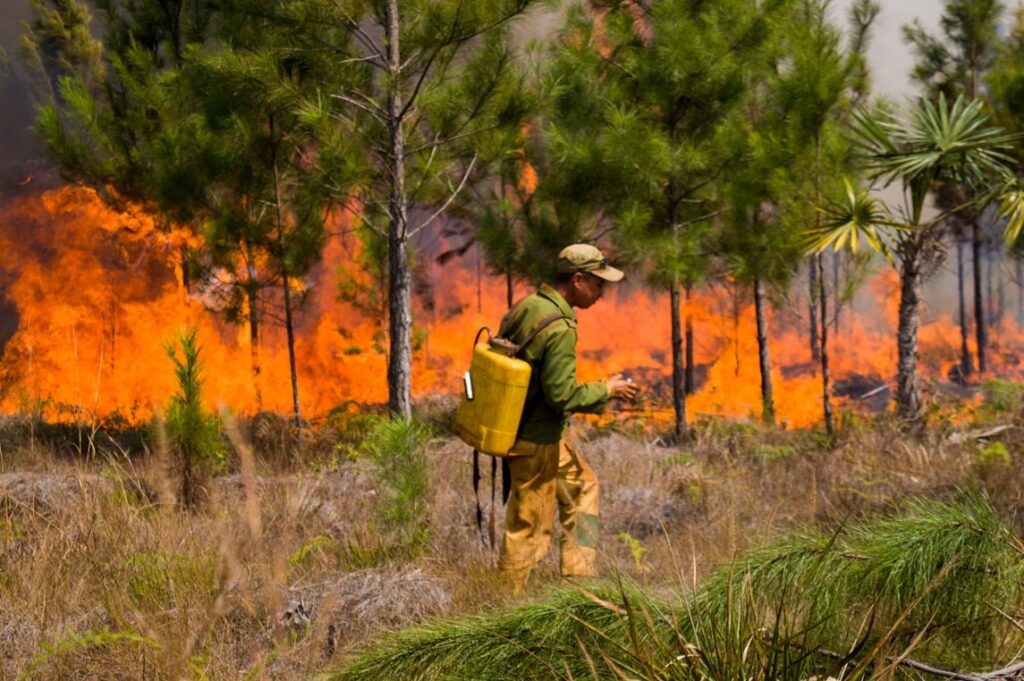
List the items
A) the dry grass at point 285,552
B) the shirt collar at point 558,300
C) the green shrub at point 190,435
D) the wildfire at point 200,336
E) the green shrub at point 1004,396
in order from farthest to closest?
the wildfire at point 200,336
the green shrub at point 1004,396
the green shrub at point 190,435
the shirt collar at point 558,300
the dry grass at point 285,552

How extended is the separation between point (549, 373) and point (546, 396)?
0.09 meters

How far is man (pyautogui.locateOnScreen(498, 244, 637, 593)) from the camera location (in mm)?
3662

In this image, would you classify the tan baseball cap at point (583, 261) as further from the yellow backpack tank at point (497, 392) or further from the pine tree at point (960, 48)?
the pine tree at point (960, 48)

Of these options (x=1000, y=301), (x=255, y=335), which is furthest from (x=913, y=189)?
(x=1000, y=301)

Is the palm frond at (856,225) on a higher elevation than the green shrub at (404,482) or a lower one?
higher

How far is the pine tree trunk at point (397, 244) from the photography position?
8.53 m

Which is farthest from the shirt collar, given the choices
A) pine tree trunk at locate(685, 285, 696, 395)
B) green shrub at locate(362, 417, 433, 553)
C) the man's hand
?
pine tree trunk at locate(685, 285, 696, 395)

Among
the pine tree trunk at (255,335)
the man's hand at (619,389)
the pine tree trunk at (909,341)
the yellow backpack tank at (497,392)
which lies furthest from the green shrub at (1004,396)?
the pine tree trunk at (255,335)

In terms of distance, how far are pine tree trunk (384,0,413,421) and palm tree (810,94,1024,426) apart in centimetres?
375

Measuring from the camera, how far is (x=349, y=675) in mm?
1350

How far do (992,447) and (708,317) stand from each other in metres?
15.3

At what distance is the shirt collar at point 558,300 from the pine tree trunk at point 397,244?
4.59m

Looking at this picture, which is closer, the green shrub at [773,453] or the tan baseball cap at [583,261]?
the tan baseball cap at [583,261]

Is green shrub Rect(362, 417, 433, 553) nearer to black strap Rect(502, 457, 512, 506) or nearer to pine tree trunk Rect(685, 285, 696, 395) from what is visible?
black strap Rect(502, 457, 512, 506)
